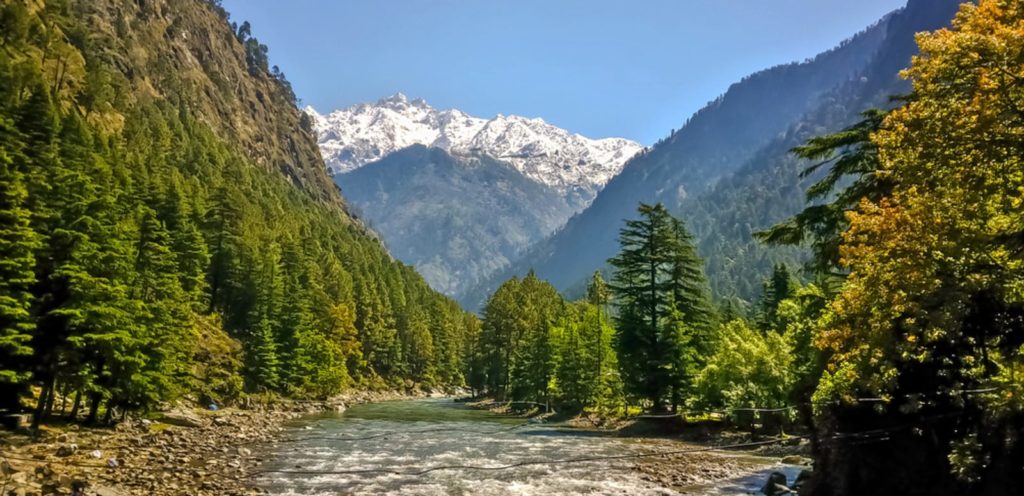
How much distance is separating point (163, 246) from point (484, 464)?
30627 mm

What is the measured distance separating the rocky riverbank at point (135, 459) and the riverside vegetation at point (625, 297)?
9.56 feet

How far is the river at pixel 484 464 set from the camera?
25.9 metres

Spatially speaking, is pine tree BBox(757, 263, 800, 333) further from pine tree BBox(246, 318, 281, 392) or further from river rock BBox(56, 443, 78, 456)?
river rock BBox(56, 443, 78, 456)

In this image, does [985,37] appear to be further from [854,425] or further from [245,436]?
[245,436]

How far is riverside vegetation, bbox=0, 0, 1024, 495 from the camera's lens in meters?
11.9

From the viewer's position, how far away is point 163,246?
4638 cm

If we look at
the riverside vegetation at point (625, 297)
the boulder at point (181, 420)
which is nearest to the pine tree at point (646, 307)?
the riverside vegetation at point (625, 297)

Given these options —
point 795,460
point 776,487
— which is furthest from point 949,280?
point 795,460

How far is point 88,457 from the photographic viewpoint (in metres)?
26.7

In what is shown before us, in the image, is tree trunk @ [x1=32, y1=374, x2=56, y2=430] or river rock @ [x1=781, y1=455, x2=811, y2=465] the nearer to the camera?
tree trunk @ [x1=32, y1=374, x2=56, y2=430]

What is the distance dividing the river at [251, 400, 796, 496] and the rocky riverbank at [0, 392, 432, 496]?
6.57 feet

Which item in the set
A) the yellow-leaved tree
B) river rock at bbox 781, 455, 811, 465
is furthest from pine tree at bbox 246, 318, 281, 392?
the yellow-leaved tree

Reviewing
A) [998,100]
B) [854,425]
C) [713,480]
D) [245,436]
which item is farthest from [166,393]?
[998,100]

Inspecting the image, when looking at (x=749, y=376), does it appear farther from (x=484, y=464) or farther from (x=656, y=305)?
(x=484, y=464)
